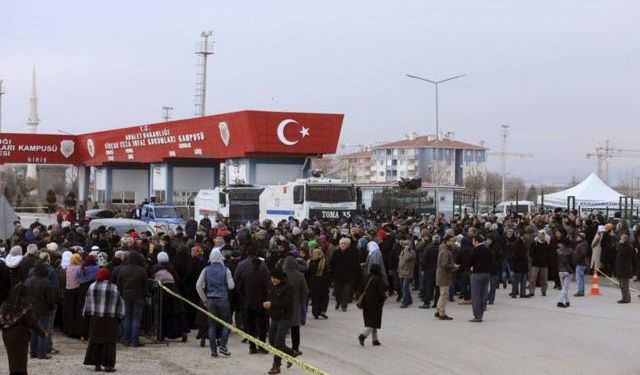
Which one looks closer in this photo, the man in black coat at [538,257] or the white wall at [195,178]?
the man in black coat at [538,257]

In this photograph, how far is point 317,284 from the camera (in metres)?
19.5

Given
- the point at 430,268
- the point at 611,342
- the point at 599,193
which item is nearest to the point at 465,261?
the point at 430,268

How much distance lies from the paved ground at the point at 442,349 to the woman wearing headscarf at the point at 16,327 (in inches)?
57.6

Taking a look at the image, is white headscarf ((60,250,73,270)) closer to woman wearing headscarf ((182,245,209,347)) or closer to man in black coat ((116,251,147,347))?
man in black coat ((116,251,147,347))

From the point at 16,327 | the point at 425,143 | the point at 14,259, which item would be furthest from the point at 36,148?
the point at 425,143

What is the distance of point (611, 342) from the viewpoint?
16.7m

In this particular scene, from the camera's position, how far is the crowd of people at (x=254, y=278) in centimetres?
1350

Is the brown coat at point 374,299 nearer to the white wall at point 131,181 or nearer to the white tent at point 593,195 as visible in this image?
the white tent at point 593,195

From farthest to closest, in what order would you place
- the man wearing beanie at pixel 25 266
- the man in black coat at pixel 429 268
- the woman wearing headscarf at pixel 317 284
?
the man in black coat at pixel 429 268
the woman wearing headscarf at pixel 317 284
the man wearing beanie at pixel 25 266

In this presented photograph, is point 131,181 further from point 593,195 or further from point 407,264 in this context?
point 407,264

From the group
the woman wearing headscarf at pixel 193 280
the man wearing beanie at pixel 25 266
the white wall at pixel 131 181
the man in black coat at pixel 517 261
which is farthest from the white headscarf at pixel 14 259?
the white wall at pixel 131 181

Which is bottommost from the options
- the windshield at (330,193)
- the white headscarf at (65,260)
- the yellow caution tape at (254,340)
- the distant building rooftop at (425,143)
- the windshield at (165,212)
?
the yellow caution tape at (254,340)

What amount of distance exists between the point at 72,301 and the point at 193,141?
4047 cm

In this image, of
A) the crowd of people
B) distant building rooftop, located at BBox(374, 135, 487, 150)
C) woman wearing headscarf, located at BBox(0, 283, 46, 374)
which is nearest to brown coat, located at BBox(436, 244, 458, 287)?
the crowd of people
